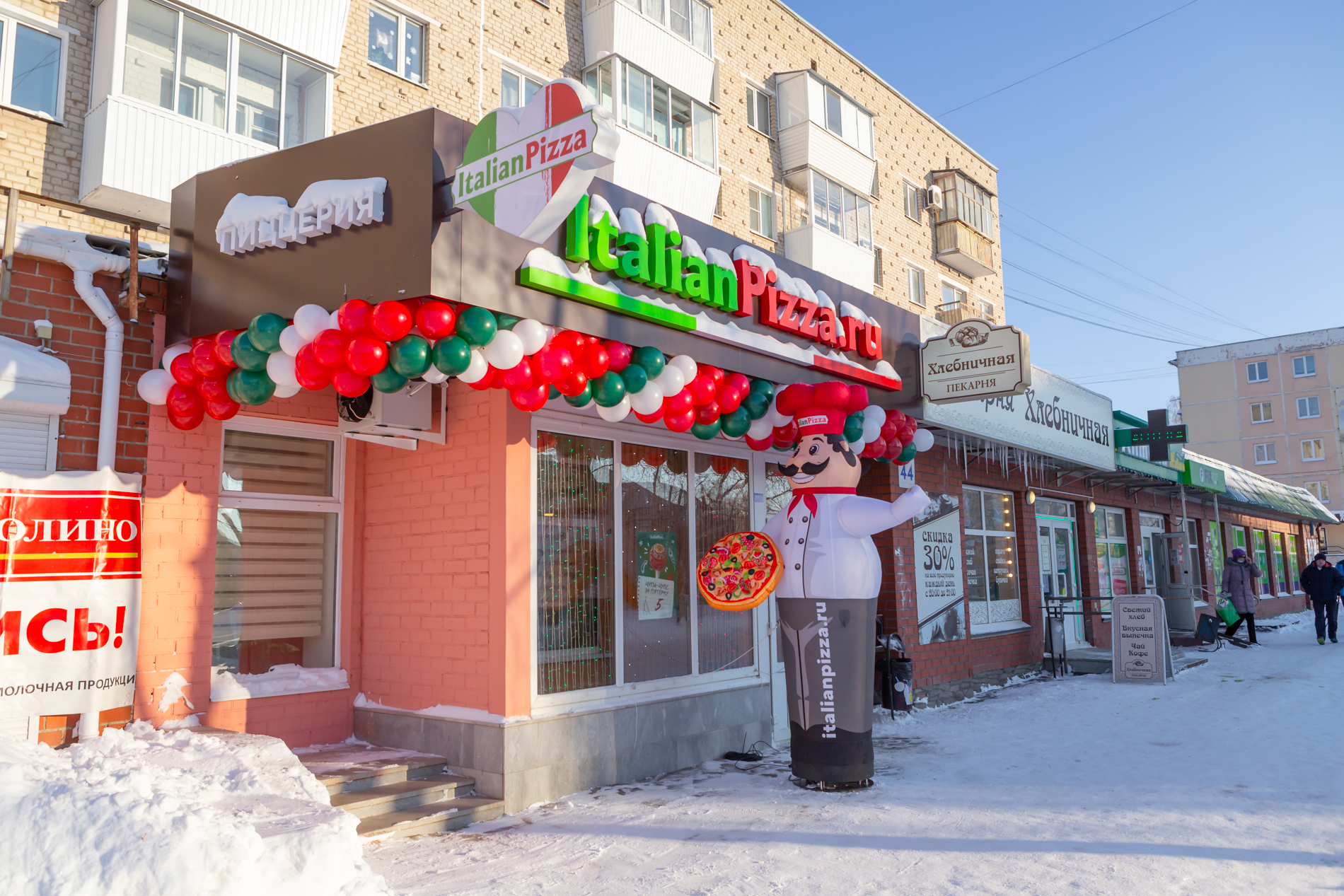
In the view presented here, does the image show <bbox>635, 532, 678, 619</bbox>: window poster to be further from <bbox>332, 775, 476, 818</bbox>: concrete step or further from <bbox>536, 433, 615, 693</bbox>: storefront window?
<bbox>332, 775, 476, 818</bbox>: concrete step

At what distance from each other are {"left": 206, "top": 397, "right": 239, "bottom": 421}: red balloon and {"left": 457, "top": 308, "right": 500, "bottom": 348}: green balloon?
71.0 inches

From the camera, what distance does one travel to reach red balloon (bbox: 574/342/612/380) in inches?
220

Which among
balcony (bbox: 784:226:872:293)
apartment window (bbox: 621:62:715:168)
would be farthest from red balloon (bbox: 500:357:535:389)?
balcony (bbox: 784:226:872:293)

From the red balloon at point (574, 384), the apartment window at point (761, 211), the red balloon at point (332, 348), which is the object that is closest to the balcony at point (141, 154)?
the red balloon at point (332, 348)

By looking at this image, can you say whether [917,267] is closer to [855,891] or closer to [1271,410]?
[855,891]

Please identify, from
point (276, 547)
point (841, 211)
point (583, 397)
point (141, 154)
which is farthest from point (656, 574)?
point (841, 211)

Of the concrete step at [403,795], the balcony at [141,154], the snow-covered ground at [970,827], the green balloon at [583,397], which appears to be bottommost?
the snow-covered ground at [970,827]

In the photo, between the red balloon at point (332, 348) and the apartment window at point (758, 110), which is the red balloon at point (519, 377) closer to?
the red balloon at point (332, 348)

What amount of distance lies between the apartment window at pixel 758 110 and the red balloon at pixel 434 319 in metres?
15.7

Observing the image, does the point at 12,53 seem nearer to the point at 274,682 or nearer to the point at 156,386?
the point at 156,386

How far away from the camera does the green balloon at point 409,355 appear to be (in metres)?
4.78

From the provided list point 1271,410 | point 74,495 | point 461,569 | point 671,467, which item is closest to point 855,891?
point 461,569

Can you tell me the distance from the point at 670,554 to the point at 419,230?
378 centimetres

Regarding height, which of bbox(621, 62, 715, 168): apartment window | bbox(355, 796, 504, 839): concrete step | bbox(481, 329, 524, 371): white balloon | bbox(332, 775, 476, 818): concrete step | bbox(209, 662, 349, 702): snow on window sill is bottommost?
bbox(355, 796, 504, 839): concrete step
